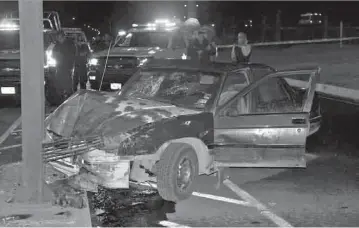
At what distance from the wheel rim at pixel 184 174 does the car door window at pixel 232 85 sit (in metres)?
1.00

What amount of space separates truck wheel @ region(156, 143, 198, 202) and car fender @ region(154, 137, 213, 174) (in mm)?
68

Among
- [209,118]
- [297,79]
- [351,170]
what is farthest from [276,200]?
[297,79]

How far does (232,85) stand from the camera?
793 cm

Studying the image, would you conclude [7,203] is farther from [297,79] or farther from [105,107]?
[297,79]

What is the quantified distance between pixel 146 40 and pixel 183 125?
1040 cm

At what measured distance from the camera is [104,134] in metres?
6.54

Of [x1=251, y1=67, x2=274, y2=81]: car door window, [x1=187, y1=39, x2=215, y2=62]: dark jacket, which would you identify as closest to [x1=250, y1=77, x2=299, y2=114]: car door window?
[x1=251, y1=67, x2=274, y2=81]: car door window

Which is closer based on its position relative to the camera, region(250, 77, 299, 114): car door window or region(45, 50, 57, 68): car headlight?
region(250, 77, 299, 114): car door window

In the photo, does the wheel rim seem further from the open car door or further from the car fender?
the open car door

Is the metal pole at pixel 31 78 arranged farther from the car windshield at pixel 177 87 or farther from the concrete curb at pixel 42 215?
the car windshield at pixel 177 87

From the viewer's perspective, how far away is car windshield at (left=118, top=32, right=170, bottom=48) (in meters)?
16.8

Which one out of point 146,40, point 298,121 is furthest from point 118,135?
point 146,40

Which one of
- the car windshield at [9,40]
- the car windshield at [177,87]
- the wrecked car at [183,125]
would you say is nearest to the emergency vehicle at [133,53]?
the car windshield at [9,40]

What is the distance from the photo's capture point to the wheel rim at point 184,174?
22.4 ft
